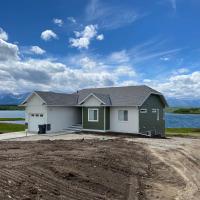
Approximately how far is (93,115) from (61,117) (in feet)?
10.7

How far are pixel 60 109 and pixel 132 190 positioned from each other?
2046 centimetres

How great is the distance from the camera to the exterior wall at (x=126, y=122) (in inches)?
1085

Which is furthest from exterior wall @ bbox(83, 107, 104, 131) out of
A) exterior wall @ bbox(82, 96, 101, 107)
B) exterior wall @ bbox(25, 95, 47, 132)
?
exterior wall @ bbox(25, 95, 47, 132)

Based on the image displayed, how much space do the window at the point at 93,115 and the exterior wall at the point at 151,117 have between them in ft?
14.0

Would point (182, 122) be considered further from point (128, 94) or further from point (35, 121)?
point (35, 121)

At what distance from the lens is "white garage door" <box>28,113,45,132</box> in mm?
28889

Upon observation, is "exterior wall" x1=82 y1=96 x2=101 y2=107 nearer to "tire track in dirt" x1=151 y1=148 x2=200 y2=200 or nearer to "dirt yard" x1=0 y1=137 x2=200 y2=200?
"tire track in dirt" x1=151 y1=148 x2=200 y2=200

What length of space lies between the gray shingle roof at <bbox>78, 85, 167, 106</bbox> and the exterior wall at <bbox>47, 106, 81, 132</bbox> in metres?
1.63

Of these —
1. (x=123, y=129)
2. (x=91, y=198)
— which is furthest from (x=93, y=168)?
(x=123, y=129)

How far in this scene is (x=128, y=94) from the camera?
29.8 meters

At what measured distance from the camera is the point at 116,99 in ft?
96.5

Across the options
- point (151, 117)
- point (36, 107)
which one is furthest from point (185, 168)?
point (36, 107)

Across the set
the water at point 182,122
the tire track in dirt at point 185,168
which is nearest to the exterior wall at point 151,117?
the tire track in dirt at point 185,168

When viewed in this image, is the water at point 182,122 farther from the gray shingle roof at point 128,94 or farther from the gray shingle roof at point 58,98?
the gray shingle roof at point 58,98
